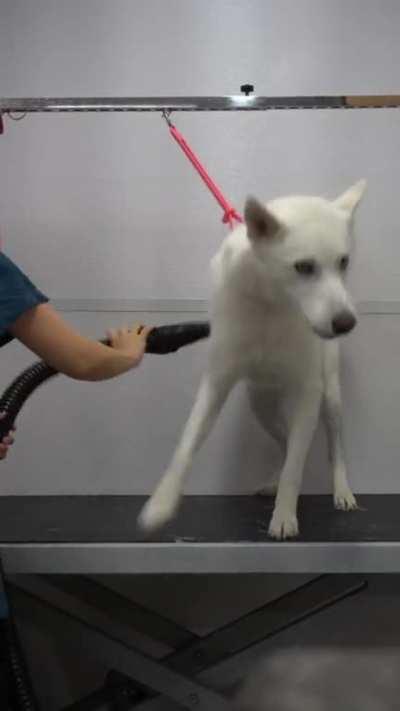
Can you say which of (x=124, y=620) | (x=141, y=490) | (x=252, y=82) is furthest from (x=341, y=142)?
(x=124, y=620)

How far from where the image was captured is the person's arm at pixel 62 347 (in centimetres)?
108

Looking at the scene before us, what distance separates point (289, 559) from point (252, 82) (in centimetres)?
112

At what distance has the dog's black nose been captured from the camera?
45.9 inches

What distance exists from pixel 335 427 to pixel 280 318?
396 mm

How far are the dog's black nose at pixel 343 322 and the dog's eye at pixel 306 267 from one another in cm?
10

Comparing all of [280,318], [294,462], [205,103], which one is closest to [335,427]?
[294,462]

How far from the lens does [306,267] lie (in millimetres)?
1232

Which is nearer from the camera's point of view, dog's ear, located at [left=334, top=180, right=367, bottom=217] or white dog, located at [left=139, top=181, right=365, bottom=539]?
white dog, located at [left=139, top=181, right=365, bottom=539]

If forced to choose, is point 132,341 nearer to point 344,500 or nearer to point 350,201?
point 350,201

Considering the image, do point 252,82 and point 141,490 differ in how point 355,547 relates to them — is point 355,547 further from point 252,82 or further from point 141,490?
point 252,82

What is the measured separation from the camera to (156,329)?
4.55 feet

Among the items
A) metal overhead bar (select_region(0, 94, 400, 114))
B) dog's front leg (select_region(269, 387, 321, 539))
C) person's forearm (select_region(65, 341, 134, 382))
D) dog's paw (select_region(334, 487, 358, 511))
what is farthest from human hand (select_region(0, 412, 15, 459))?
dog's paw (select_region(334, 487, 358, 511))

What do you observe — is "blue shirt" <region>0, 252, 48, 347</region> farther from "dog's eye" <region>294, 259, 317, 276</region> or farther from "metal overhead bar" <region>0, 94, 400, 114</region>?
"metal overhead bar" <region>0, 94, 400, 114</region>

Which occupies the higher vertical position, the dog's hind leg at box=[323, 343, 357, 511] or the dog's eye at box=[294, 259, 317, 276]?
the dog's eye at box=[294, 259, 317, 276]
